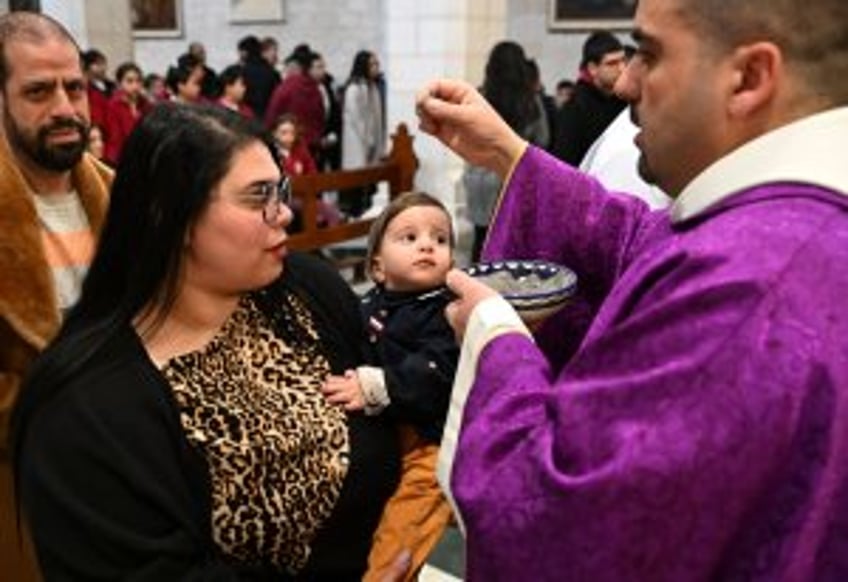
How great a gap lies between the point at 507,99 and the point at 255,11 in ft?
27.1

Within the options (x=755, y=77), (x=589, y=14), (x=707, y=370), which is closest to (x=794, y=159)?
(x=755, y=77)

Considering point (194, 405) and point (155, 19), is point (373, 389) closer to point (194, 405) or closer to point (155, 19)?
point (194, 405)

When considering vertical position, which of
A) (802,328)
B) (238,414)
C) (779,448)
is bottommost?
(238,414)

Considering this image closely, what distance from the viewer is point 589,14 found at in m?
11.0

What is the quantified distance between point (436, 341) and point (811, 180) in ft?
4.07

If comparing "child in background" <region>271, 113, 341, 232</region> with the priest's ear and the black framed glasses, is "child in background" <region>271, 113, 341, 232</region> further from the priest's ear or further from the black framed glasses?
the priest's ear

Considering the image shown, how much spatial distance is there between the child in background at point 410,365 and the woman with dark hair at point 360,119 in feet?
19.2

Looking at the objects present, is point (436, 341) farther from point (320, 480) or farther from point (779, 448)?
point (779, 448)

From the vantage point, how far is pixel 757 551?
97 centimetres

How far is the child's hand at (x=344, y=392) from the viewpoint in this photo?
5.73ft

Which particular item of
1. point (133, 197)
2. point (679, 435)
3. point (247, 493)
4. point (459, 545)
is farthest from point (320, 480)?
point (459, 545)

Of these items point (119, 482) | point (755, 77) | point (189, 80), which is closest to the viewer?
point (755, 77)

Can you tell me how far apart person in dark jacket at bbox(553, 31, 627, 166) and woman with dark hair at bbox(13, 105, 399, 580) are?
2.99 meters

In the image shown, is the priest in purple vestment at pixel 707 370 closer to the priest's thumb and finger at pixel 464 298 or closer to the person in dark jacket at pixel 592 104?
the priest's thumb and finger at pixel 464 298
